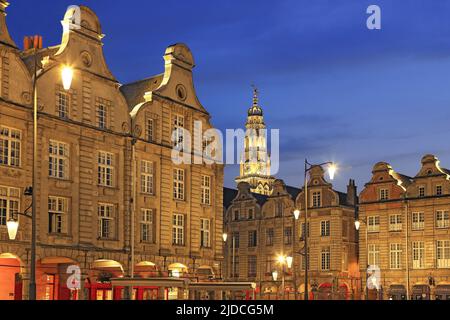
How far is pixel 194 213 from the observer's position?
53.2m

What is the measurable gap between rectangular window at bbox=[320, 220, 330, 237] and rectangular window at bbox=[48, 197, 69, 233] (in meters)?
43.1

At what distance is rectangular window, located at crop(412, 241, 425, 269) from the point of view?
75.1 meters

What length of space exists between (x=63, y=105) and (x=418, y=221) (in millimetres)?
43626

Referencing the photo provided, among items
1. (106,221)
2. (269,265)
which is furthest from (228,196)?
(106,221)

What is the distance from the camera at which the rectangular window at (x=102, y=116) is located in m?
46.7

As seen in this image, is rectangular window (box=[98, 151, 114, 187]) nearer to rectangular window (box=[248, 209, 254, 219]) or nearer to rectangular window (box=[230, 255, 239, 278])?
rectangular window (box=[248, 209, 254, 219])

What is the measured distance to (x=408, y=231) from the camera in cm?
7644

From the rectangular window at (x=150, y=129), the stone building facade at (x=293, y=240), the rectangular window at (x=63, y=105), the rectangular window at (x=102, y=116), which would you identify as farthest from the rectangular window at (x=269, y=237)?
the rectangular window at (x=63, y=105)

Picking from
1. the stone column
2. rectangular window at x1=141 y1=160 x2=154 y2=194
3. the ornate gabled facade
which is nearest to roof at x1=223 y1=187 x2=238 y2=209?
the ornate gabled facade

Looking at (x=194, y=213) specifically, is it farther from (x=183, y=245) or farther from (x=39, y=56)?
(x=39, y=56)

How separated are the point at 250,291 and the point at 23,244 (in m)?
12.3

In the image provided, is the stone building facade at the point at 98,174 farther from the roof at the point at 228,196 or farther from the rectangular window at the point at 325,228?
the roof at the point at 228,196

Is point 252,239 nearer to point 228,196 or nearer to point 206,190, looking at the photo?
point 228,196
